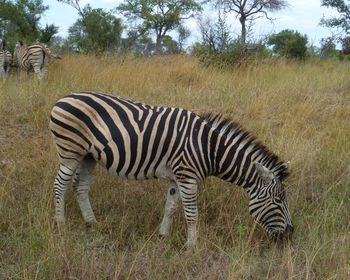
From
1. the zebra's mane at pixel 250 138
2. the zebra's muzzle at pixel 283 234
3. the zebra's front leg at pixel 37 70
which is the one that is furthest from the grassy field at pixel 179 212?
the zebra's front leg at pixel 37 70

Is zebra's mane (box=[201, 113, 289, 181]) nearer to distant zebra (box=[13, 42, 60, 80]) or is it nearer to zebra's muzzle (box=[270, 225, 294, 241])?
zebra's muzzle (box=[270, 225, 294, 241])

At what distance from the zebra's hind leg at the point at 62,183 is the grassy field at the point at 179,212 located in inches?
4.4

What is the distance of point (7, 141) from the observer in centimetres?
610

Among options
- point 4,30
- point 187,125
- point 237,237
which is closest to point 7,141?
point 187,125

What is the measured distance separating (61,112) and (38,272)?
4.88 feet

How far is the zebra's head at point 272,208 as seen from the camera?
3881mm

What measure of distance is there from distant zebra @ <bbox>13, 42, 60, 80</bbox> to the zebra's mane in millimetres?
7297

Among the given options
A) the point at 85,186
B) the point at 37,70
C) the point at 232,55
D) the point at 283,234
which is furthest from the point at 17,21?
the point at 283,234

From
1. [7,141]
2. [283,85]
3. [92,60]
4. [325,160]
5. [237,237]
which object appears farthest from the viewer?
[92,60]

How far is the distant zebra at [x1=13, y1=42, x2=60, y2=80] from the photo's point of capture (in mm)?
10906

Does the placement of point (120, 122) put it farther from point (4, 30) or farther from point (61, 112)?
point (4, 30)

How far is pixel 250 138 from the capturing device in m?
4.10

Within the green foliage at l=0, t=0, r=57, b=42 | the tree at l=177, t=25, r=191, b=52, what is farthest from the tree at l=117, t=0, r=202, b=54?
the green foliage at l=0, t=0, r=57, b=42

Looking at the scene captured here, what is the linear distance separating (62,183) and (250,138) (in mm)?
1775
